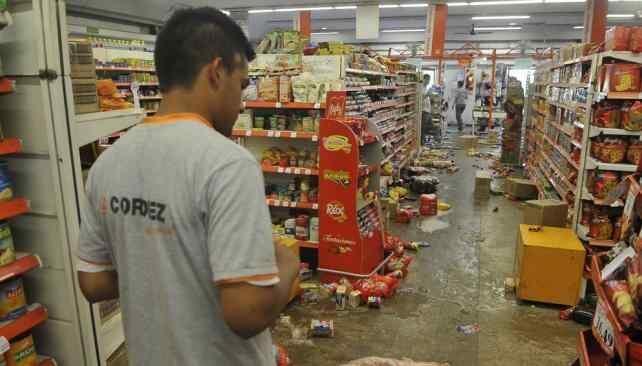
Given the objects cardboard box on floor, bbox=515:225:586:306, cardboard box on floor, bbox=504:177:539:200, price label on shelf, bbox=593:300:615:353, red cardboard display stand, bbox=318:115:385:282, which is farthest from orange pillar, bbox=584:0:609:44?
price label on shelf, bbox=593:300:615:353

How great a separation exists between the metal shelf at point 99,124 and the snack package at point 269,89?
181cm

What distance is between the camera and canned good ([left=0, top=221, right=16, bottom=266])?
2.40 m

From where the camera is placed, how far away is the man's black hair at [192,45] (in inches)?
44.6

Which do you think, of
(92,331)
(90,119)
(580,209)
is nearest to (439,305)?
(580,209)

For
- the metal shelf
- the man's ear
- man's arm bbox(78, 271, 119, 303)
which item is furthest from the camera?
the metal shelf

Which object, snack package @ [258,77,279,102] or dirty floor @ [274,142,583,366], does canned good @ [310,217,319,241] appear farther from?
snack package @ [258,77,279,102]

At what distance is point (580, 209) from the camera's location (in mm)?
4758

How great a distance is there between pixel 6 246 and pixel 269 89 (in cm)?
298

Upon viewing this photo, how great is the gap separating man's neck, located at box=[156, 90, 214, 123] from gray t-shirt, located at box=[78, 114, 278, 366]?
0.11 ft

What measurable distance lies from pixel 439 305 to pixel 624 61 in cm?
289

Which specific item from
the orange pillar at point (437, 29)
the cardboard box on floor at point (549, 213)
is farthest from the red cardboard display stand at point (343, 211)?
the orange pillar at point (437, 29)

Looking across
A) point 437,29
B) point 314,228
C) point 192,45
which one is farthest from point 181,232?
point 437,29

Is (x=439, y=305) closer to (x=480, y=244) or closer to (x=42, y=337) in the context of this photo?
(x=480, y=244)

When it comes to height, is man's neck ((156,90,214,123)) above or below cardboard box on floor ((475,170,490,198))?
above
